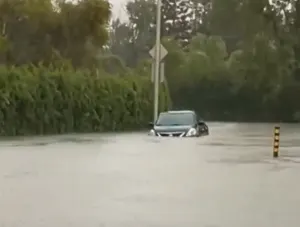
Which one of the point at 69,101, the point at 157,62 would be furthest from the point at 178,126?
the point at 157,62

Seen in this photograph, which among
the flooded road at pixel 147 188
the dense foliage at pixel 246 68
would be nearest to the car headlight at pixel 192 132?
the flooded road at pixel 147 188

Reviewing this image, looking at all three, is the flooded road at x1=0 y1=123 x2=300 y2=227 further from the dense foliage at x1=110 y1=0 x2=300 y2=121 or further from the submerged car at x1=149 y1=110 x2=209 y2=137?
the dense foliage at x1=110 y1=0 x2=300 y2=121

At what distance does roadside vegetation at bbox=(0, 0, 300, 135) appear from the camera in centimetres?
4066

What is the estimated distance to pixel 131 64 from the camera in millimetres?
105875

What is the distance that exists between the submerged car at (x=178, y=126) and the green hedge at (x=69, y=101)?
5.23m

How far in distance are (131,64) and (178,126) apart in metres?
68.5

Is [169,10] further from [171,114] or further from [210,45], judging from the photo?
[171,114]

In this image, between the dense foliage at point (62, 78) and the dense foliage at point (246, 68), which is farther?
the dense foliage at point (246, 68)

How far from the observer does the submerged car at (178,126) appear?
1462 inches

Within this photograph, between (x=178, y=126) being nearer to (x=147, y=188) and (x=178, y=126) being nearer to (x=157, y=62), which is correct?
(x=157, y=62)

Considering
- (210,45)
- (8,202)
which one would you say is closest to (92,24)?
(210,45)

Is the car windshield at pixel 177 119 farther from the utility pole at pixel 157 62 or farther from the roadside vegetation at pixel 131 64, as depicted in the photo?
the utility pole at pixel 157 62

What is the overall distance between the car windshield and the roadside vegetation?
5343 mm

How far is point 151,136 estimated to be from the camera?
123ft
